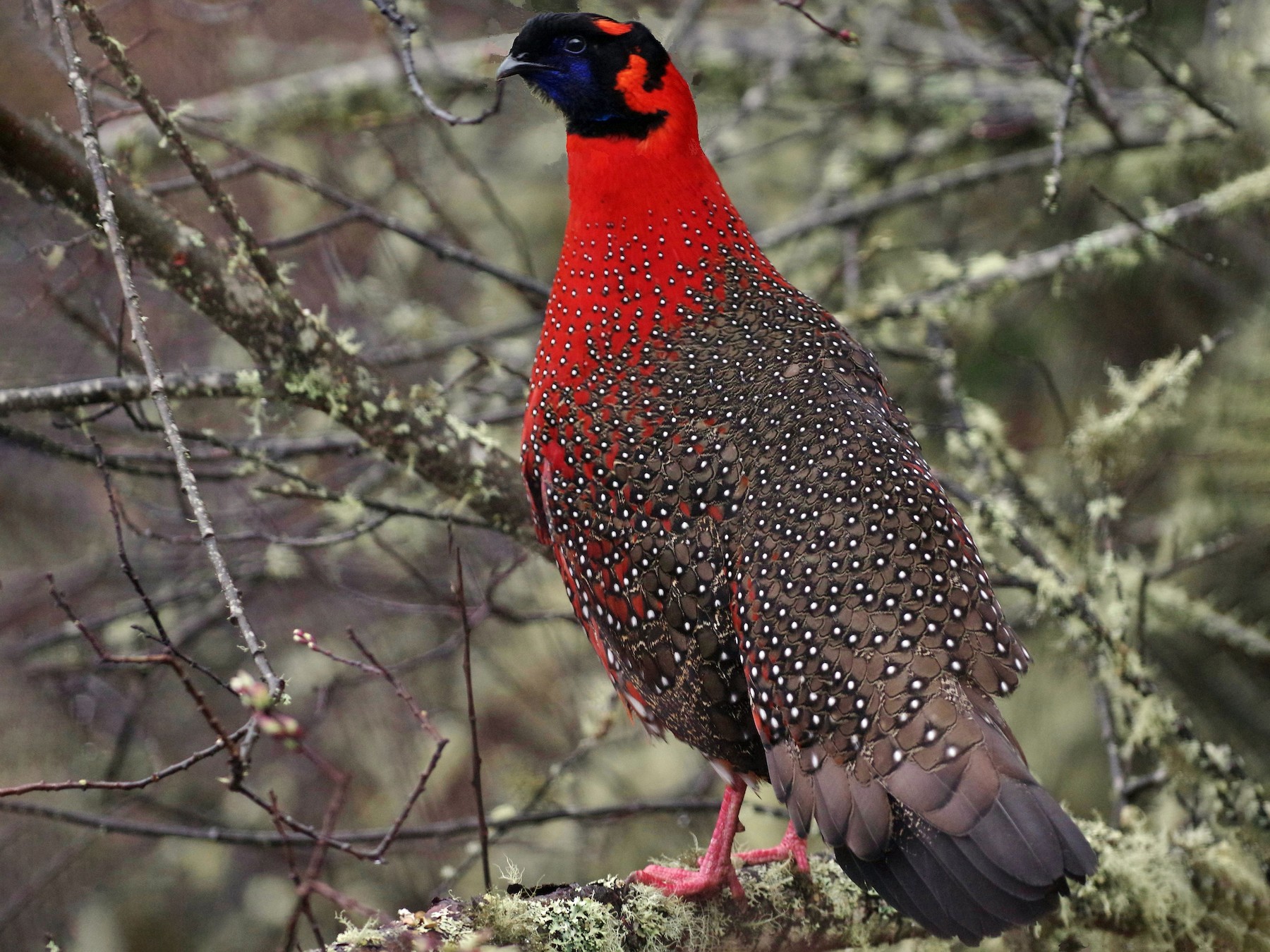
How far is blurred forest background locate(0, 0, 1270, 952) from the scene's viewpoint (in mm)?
3727

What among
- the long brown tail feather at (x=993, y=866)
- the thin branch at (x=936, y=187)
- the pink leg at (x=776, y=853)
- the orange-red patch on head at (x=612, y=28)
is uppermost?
the orange-red patch on head at (x=612, y=28)

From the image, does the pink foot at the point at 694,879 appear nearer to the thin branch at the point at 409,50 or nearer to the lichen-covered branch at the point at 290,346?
the lichen-covered branch at the point at 290,346

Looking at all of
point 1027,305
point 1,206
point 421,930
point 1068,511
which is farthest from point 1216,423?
point 1,206

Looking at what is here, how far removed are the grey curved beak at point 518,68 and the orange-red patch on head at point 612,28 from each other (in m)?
0.18

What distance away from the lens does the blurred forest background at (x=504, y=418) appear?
373 cm

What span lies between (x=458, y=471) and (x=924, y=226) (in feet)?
12.4

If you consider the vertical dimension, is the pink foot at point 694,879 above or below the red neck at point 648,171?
below

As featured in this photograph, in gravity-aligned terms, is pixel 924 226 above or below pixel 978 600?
below

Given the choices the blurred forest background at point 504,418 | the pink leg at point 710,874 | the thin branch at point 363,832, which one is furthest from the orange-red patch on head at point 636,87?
the thin branch at point 363,832

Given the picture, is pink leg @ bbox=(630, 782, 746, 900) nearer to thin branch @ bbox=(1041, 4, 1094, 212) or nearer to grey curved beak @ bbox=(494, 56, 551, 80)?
thin branch @ bbox=(1041, 4, 1094, 212)

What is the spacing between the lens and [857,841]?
2.36 meters

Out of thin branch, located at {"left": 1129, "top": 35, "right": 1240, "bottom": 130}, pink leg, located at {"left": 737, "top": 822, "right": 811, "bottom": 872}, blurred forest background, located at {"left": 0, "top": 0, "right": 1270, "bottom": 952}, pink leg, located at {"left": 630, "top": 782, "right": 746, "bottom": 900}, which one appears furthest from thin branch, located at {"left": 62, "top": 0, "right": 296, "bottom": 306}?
thin branch, located at {"left": 1129, "top": 35, "right": 1240, "bottom": 130}

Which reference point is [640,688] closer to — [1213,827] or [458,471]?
[458,471]

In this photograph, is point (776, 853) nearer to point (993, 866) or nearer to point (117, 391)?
point (993, 866)
